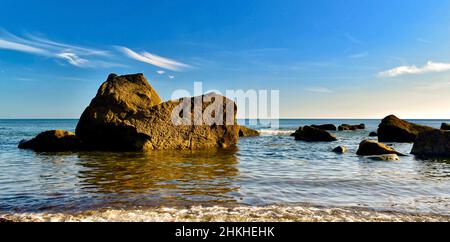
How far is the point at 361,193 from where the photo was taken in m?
8.98

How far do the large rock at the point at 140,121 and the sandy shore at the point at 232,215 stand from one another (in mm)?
12798

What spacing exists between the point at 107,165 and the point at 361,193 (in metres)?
9.87

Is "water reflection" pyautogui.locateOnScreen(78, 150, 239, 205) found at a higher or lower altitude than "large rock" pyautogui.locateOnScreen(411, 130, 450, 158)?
lower

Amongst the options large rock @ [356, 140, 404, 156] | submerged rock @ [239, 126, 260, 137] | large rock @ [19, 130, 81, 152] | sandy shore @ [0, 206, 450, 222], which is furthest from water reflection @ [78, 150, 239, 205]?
submerged rock @ [239, 126, 260, 137]

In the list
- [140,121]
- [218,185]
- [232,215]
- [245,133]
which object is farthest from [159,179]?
[245,133]

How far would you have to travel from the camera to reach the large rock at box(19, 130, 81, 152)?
839 inches

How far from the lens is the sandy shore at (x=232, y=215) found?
6.54 meters

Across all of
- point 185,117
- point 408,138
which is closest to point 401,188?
point 185,117

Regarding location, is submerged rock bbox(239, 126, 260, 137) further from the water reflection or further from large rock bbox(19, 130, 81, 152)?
the water reflection

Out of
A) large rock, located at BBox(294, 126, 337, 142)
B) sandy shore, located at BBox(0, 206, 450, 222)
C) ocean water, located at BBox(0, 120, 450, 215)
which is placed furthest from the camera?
large rock, located at BBox(294, 126, 337, 142)

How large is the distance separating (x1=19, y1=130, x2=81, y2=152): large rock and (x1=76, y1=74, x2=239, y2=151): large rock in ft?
2.64

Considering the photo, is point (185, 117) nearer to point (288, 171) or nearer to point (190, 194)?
point (288, 171)

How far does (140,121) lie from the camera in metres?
19.6

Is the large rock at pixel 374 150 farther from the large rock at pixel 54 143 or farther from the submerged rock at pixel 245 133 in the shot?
the submerged rock at pixel 245 133
